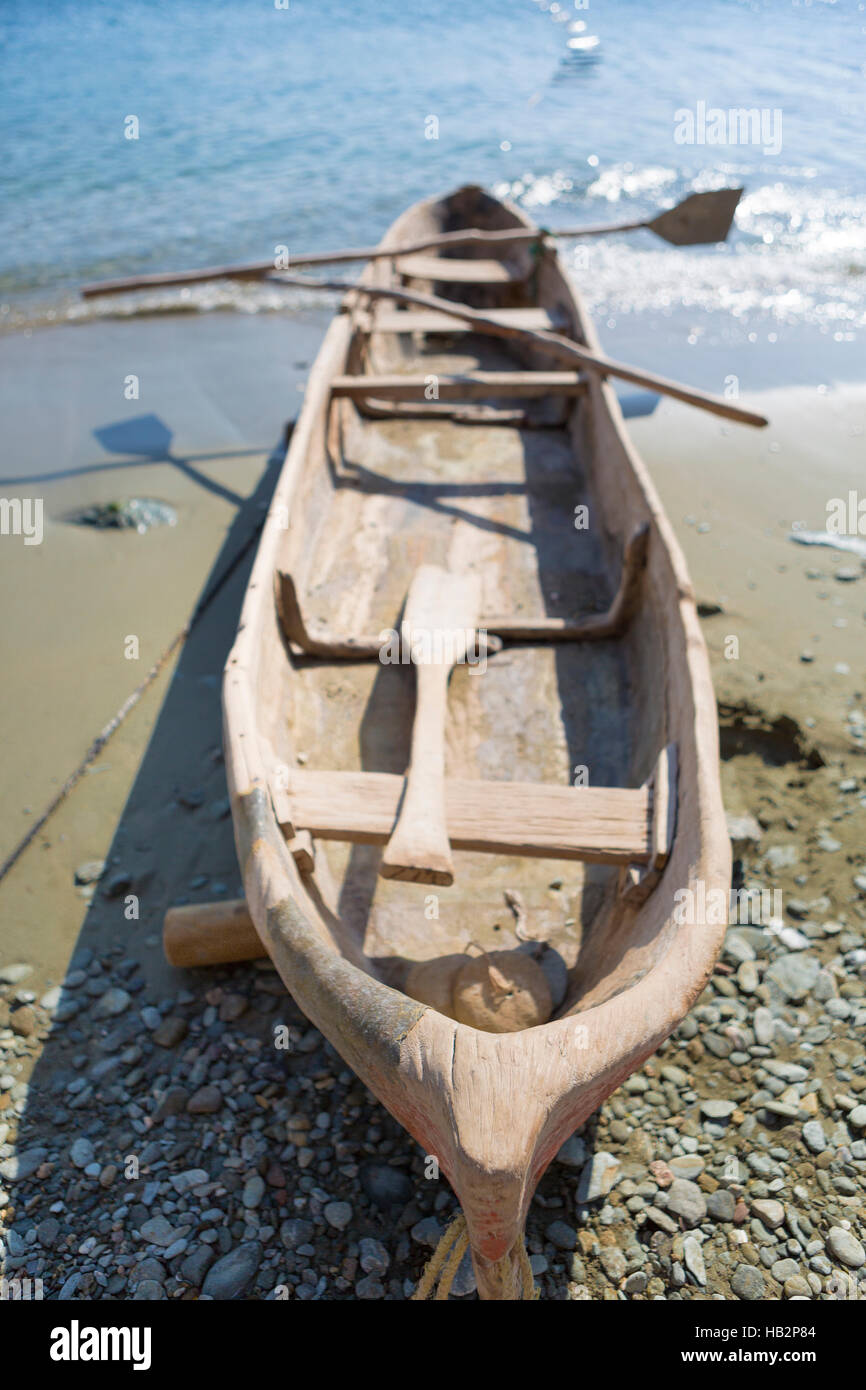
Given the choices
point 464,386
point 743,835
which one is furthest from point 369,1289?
point 464,386

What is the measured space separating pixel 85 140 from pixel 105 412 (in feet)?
41.6

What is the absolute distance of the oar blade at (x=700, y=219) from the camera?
726 centimetres

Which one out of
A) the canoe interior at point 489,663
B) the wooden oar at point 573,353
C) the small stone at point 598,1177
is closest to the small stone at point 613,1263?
the small stone at point 598,1177

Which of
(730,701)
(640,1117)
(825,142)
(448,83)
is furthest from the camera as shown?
(448,83)

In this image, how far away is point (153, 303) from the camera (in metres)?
10.9

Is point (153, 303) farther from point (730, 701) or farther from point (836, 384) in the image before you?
point (730, 701)

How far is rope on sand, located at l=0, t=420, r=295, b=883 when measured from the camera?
3.97 meters

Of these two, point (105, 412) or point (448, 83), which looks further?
point (448, 83)

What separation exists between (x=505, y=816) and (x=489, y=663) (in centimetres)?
133

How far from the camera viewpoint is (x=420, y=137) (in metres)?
16.6

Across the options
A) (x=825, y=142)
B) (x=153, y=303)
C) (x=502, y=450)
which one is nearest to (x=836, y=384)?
(x=502, y=450)

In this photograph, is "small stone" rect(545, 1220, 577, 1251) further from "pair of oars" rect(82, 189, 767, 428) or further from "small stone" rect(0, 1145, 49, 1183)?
"pair of oars" rect(82, 189, 767, 428)

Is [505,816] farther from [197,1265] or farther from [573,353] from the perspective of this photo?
[573,353]

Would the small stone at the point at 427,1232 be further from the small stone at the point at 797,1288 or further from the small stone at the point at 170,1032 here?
the small stone at the point at 170,1032
